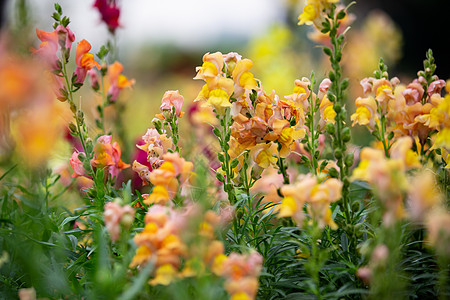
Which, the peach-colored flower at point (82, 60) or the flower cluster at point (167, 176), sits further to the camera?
the peach-colored flower at point (82, 60)

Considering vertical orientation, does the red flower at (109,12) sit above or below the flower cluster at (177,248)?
above

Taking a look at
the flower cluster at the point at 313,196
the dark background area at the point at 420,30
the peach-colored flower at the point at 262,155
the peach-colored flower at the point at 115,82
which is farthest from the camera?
the dark background area at the point at 420,30

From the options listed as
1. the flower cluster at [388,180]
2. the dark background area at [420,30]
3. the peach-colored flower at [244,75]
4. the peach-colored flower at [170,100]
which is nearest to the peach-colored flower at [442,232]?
the flower cluster at [388,180]

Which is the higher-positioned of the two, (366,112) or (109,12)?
(109,12)

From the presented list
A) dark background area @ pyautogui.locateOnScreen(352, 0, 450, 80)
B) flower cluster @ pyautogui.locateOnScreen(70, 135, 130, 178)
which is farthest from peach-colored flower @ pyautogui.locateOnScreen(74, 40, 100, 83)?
dark background area @ pyautogui.locateOnScreen(352, 0, 450, 80)

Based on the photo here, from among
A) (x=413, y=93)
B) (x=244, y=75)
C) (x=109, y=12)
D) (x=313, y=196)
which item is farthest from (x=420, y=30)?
(x=313, y=196)

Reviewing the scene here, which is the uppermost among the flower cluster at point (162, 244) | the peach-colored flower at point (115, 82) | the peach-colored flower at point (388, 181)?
the peach-colored flower at point (115, 82)

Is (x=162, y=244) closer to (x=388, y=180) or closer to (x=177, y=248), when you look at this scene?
(x=177, y=248)

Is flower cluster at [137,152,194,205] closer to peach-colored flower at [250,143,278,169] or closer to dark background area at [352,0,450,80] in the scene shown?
peach-colored flower at [250,143,278,169]

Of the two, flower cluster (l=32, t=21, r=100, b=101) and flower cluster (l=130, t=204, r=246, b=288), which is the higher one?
flower cluster (l=32, t=21, r=100, b=101)

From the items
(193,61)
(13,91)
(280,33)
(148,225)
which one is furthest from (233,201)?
(193,61)

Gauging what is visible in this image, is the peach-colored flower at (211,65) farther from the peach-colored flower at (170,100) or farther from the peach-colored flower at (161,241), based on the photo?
the peach-colored flower at (161,241)

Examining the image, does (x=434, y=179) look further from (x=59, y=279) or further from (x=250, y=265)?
(x=59, y=279)

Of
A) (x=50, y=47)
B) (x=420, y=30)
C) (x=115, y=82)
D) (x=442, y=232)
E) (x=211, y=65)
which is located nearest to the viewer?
(x=442, y=232)
